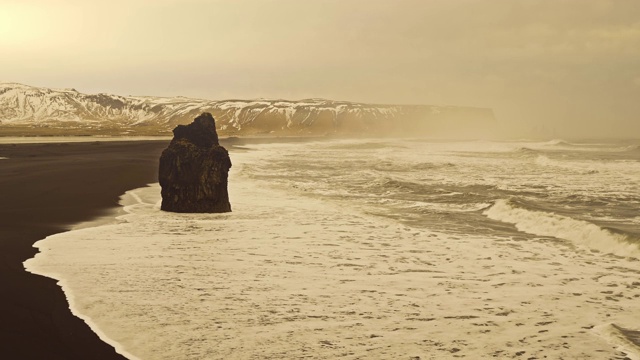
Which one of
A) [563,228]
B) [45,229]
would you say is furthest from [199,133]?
[563,228]

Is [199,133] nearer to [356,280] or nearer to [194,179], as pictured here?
[194,179]

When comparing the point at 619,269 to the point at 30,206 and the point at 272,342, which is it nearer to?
the point at 272,342

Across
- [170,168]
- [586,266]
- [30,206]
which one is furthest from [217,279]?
[30,206]

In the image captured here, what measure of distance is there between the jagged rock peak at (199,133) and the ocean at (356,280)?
9.31 feet

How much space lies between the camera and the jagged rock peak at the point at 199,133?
21406 mm

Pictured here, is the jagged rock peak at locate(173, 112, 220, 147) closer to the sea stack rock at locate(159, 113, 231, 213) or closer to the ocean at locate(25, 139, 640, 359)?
the sea stack rock at locate(159, 113, 231, 213)

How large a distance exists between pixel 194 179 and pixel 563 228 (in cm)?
1225

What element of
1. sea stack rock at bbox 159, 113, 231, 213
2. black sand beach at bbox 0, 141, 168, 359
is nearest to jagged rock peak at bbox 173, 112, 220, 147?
sea stack rock at bbox 159, 113, 231, 213

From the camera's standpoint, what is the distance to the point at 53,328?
8109 millimetres

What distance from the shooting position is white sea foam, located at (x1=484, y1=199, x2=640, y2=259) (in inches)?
587

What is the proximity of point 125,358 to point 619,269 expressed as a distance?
10.7 metres

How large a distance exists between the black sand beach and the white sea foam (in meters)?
12.8

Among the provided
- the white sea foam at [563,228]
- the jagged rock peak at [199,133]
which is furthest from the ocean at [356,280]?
the jagged rock peak at [199,133]

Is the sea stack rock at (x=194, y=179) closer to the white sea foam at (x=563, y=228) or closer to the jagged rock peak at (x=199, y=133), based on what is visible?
the jagged rock peak at (x=199, y=133)
